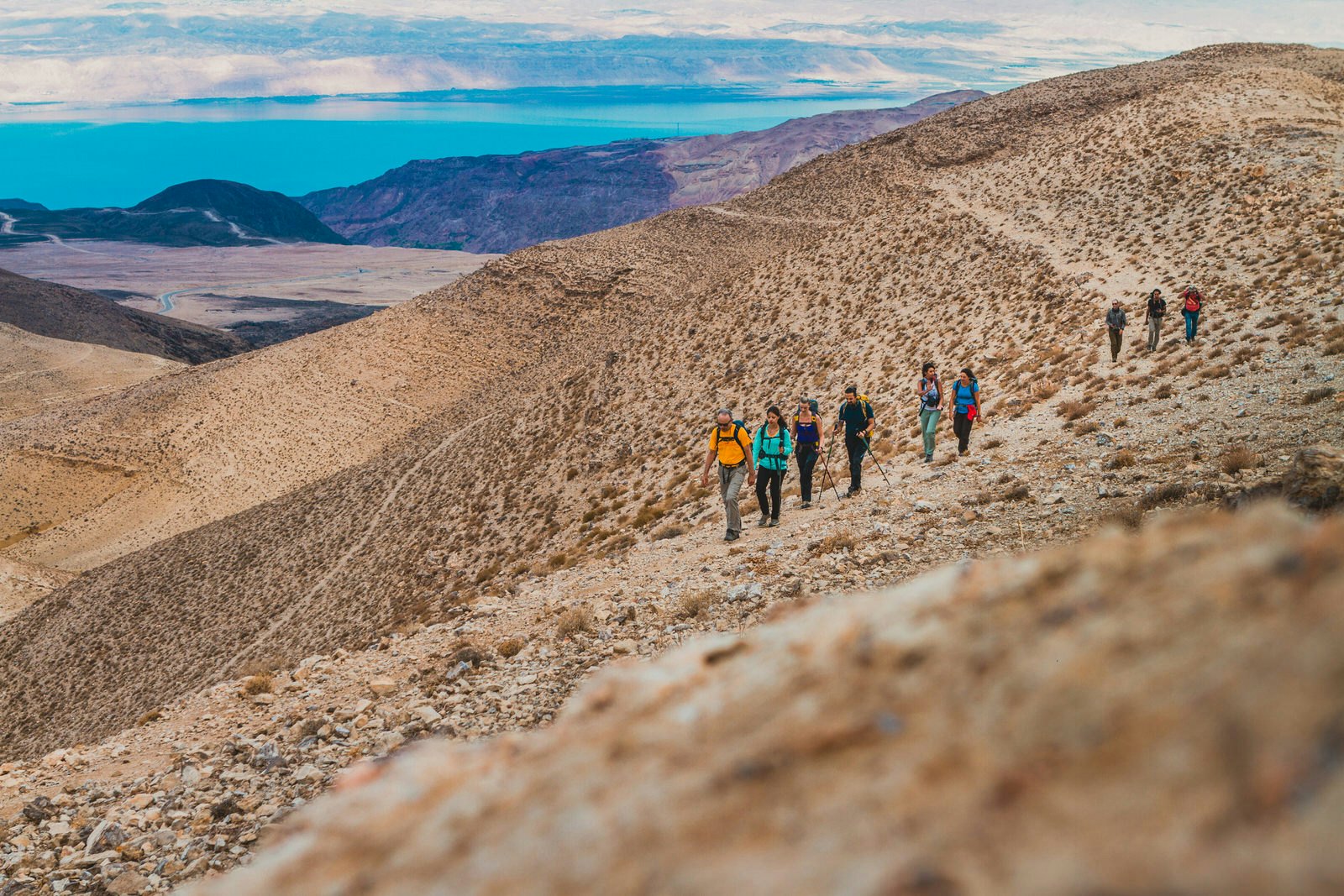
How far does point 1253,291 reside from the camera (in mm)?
19828

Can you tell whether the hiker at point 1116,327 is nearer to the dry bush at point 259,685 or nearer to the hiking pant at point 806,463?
the hiking pant at point 806,463

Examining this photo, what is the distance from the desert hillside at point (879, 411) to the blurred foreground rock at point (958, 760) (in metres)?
A: 6.55

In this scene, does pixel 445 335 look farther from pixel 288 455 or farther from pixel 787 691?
pixel 787 691

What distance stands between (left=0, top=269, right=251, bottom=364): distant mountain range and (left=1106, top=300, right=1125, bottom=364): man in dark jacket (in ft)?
339

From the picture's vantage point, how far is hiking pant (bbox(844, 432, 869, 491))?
1434 centimetres

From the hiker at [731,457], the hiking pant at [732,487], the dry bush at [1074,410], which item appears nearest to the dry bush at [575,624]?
the hiker at [731,457]

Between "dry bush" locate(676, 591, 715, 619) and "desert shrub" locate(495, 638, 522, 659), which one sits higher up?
"dry bush" locate(676, 591, 715, 619)

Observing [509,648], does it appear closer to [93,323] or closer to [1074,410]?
[1074,410]

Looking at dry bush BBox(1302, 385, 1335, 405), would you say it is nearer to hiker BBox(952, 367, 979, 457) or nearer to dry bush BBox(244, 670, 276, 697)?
hiker BBox(952, 367, 979, 457)

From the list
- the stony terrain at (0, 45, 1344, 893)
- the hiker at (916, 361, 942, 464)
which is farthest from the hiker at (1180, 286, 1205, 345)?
the hiker at (916, 361, 942, 464)

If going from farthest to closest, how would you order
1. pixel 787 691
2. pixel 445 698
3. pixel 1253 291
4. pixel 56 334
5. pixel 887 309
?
pixel 56 334 → pixel 887 309 → pixel 1253 291 → pixel 445 698 → pixel 787 691

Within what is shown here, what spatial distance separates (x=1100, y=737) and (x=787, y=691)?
1.23 metres

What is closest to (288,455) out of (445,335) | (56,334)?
(445,335)

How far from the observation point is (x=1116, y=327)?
60.3 feet
